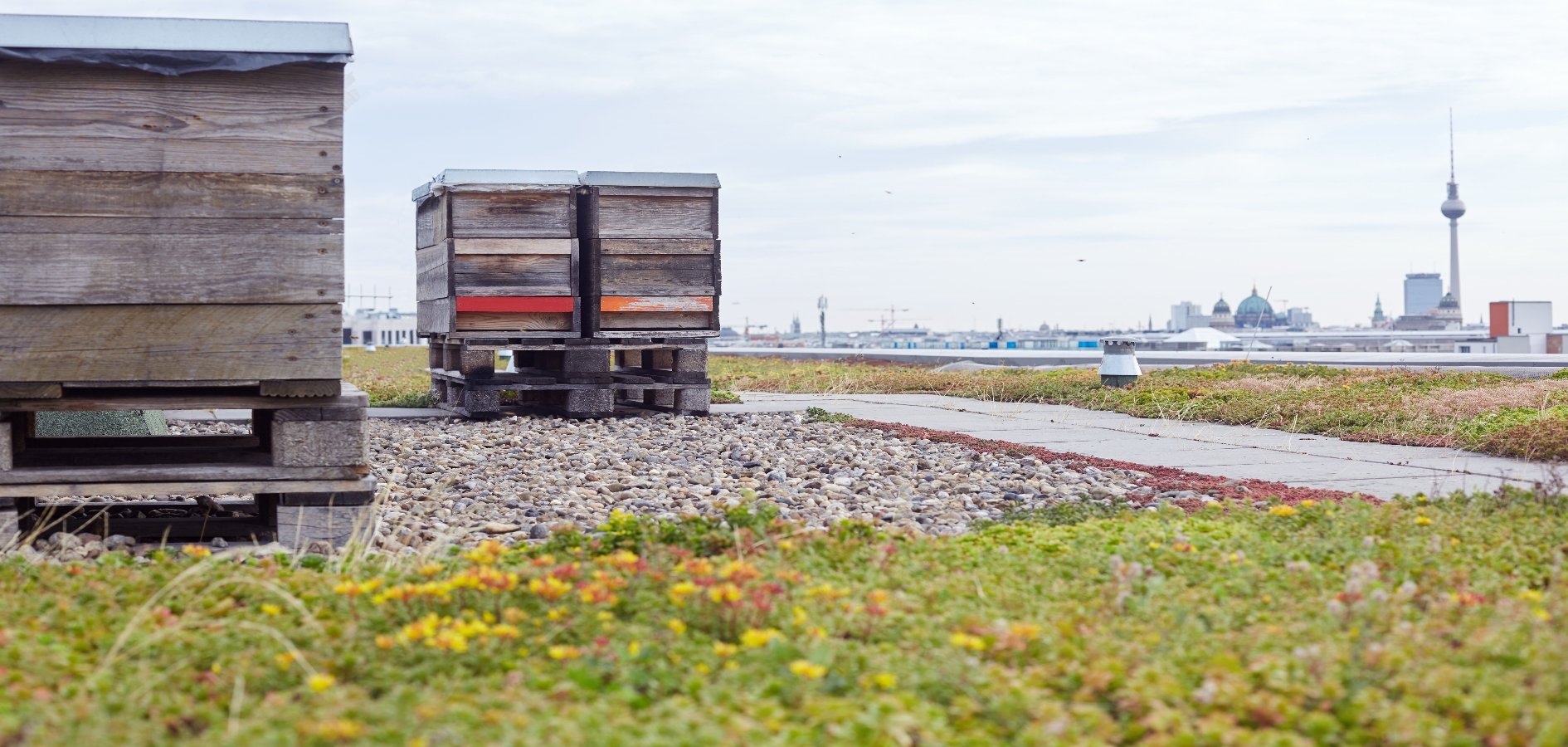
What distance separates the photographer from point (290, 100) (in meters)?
5.05

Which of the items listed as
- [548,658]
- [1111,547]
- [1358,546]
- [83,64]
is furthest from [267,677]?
[1358,546]

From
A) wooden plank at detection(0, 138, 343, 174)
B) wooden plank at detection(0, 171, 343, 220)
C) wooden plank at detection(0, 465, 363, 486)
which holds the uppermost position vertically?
wooden plank at detection(0, 138, 343, 174)

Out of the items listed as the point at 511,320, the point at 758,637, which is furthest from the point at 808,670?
the point at 511,320

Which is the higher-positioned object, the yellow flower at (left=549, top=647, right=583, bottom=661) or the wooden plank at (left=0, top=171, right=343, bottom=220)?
the wooden plank at (left=0, top=171, right=343, bottom=220)

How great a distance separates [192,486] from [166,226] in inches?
42.0

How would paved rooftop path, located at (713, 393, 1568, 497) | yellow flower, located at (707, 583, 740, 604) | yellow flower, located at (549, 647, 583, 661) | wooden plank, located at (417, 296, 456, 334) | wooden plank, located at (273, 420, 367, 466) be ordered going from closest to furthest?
yellow flower, located at (549, 647, 583, 661) → yellow flower, located at (707, 583, 740, 604) → wooden plank, located at (273, 420, 367, 466) → paved rooftop path, located at (713, 393, 1568, 497) → wooden plank, located at (417, 296, 456, 334)

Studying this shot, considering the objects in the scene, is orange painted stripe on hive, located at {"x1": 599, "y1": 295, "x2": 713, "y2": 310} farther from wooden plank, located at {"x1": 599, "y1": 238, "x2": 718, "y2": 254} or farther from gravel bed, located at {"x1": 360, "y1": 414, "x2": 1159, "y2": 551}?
gravel bed, located at {"x1": 360, "y1": 414, "x2": 1159, "y2": 551}

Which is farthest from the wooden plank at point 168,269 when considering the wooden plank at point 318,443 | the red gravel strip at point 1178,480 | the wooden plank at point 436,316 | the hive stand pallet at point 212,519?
the wooden plank at point 436,316

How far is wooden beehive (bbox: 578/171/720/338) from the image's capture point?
11.1 meters

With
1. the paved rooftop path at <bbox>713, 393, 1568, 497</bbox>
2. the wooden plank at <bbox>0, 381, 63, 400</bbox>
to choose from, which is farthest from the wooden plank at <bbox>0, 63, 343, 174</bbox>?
the paved rooftop path at <bbox>713, 393, 1568, 497</bbox>

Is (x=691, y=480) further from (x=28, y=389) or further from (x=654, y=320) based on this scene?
(x=654, y=320)

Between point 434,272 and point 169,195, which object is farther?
point 434,272

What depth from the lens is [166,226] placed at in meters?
4.93

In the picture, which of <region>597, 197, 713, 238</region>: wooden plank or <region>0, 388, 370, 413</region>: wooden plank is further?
<region>597, 197, 713, 238</region>: wooden plank
